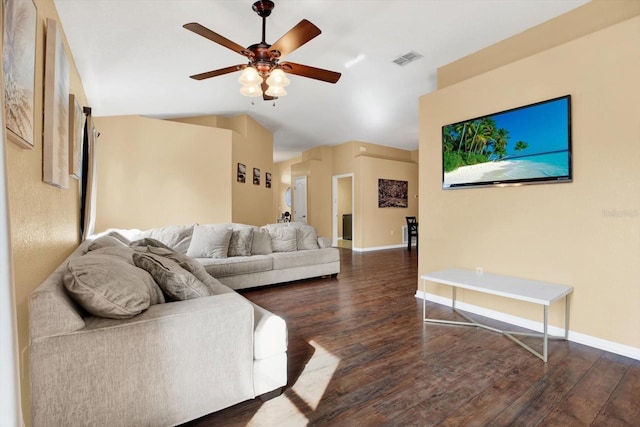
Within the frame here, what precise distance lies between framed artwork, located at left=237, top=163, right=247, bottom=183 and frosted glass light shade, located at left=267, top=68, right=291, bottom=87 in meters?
3.32

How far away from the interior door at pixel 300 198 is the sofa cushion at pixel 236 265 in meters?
4.74

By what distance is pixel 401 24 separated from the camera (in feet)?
9.11

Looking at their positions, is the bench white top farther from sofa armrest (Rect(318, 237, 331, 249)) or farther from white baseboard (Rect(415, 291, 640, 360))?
sofa armrest (Rect(318, 237, 331, 249))

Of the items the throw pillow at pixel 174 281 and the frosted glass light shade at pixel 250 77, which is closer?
the throw pillow at pixel 174 281

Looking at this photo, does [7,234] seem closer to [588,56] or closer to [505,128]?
[505,128]

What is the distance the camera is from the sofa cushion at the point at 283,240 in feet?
14.4

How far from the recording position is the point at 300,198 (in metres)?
8.84

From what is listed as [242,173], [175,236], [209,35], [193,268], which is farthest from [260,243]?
[209,35]

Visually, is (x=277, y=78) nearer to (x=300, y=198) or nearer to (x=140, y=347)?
(x=140, y=347)

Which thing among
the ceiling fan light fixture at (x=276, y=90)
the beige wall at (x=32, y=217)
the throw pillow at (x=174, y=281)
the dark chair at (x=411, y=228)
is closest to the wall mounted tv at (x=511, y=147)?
the ceiling fan light fixture at (x=276, y=90)

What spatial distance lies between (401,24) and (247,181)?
4.16 metres

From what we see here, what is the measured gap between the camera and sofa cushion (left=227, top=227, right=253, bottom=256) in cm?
397

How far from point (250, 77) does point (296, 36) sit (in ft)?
1.77

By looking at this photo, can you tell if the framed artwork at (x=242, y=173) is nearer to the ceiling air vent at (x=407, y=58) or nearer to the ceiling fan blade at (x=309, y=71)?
the ceiling fan blade at (x=309, y=71)
